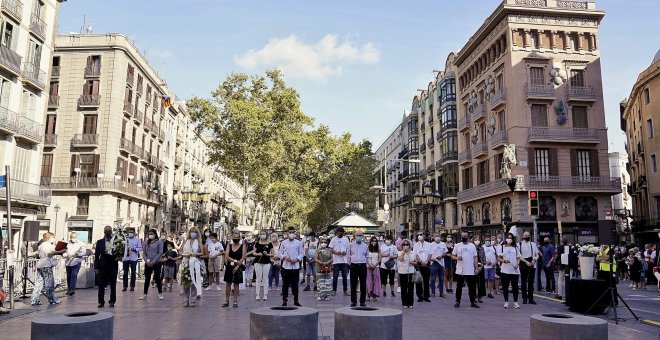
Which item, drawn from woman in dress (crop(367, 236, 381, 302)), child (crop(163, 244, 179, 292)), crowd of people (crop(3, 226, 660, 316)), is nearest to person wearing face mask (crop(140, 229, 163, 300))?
crowd of people (crop(3, 226, 660, 316))

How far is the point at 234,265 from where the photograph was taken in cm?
1253

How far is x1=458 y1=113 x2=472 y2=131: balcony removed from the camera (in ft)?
145

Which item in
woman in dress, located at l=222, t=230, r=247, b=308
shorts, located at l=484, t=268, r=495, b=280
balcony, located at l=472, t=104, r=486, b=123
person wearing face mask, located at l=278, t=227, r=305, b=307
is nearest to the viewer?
person wearing face mask, located at l=278, t=227, r=305, b=307

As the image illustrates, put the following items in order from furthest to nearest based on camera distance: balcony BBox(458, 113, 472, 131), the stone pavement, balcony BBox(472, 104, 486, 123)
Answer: balcony BBox(458, 113, 472, 131)
balcony BBox(472, 104, 486, 123)
the stone pavement

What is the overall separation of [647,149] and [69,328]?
147 ft

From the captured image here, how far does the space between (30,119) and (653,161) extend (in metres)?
43.3

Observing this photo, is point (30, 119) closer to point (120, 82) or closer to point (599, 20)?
point (120, 82)

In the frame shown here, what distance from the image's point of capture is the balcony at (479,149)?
A: 40.1 meters

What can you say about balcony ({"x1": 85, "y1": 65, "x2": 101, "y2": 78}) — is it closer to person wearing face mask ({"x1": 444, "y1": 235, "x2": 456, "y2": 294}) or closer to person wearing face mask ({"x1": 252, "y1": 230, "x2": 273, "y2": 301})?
person wearing face mask ({"x1": 252, "y1": 230, "x2": 273, "y2": 301})

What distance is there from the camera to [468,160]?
43.5 m

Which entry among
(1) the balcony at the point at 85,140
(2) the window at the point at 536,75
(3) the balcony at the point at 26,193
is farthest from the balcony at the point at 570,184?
(1) the balcony at the point at 85,140

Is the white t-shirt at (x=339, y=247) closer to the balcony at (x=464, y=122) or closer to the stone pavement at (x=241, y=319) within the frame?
the stone pavement at (x=241, y=319)

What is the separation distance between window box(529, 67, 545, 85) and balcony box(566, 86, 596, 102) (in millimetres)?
1979

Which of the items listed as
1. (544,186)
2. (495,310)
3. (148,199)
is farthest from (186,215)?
(495,310)
